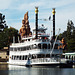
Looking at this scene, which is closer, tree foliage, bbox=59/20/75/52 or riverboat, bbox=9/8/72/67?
riverboat, bbox=9/8/72/67

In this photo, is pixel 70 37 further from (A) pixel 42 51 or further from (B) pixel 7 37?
(A) pixel 42 51

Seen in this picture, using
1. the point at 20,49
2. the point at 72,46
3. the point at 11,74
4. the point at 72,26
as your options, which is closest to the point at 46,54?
the point at 20,49

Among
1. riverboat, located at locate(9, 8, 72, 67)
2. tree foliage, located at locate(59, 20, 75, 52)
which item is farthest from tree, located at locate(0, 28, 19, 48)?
riverboat, located at locate(9, 8, 72, 67)

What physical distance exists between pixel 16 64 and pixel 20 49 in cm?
485

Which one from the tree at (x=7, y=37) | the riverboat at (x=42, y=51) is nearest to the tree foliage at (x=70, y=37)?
the tree at (x=7, y=37)

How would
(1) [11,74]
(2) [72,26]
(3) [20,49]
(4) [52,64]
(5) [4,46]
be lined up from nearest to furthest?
(1) [11,74] < (4) [52,64] < (3) [20,49] < (5) [4,46] < (2) [72,26]

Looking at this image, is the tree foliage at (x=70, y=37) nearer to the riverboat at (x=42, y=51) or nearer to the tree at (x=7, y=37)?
the tree at (x=7, y=37)

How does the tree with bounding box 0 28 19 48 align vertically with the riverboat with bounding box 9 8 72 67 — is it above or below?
above

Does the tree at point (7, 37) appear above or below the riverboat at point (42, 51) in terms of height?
above

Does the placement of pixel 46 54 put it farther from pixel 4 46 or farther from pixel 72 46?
pixel 4 46

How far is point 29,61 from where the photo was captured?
8012cm

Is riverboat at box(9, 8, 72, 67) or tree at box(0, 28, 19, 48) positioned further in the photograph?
tree at box(0, 28, 19, 48)

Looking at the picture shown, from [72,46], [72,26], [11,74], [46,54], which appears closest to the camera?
[11,74]

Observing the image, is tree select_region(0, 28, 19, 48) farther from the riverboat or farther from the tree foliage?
the riverboat
